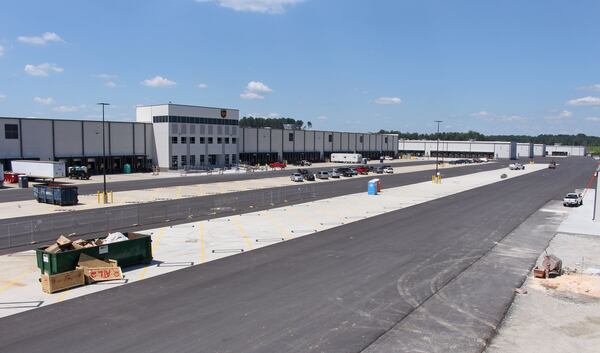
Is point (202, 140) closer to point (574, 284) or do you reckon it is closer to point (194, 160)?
point (194, 160)

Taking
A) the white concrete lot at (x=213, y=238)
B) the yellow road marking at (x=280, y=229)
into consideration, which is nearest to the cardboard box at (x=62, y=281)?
the white concrete lot at (x=213, y=238)

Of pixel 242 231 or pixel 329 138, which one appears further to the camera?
pixel 329 138

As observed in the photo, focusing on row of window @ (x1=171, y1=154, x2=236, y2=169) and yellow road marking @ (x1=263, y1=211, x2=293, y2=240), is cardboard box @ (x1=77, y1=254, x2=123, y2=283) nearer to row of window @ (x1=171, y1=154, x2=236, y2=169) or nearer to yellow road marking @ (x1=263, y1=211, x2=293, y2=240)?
yellow road marking @ (x1=263, y1=211, x2=293, y2=240)

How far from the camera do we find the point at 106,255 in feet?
73.1

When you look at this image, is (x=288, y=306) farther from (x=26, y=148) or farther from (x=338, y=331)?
(x=26, y=148)

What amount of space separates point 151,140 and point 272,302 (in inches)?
3117

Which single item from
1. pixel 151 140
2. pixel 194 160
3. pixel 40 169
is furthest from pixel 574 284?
pixel 151 140

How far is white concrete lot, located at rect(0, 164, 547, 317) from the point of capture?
19703 mm

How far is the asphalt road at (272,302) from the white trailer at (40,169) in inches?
1862

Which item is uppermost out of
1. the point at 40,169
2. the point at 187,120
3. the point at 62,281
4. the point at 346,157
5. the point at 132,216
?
the point at 187,120

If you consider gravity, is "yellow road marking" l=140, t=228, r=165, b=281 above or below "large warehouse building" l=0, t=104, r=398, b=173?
below

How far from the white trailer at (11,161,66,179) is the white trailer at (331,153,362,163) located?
85.8m

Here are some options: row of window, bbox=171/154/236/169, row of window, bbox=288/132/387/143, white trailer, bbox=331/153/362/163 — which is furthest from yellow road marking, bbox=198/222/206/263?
white trailer, bbox=331/153/362/163

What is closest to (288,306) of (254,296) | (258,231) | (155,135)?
(254,296)
